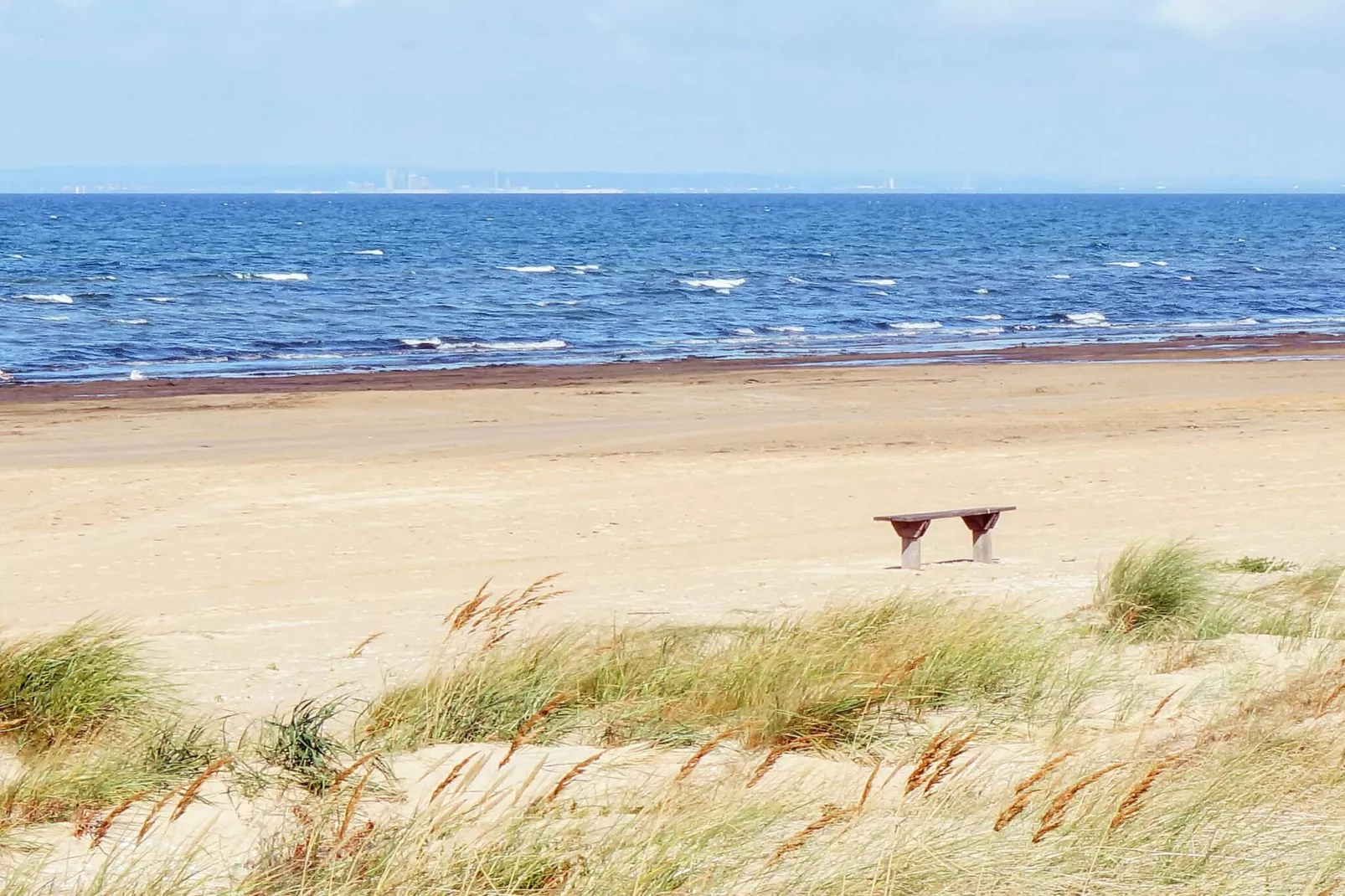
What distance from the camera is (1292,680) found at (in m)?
5.96

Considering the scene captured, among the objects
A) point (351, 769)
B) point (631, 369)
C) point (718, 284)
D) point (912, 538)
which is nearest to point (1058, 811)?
point (351, 769)

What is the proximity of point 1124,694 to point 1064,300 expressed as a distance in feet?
123

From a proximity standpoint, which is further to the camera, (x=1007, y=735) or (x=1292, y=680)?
(x=1292, y=680)

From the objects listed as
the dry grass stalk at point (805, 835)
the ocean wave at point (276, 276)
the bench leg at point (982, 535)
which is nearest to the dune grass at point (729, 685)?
the dry grass stalk at point (805, 835)

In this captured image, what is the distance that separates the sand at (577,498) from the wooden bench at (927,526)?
0.18 m

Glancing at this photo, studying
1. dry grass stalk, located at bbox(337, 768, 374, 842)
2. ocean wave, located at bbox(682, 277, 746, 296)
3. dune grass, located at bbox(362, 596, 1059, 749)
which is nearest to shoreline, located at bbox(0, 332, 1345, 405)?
ocean wave, located at bbox(682, 277, 746, 296)

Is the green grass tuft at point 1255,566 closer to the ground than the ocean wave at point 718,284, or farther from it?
farther from it

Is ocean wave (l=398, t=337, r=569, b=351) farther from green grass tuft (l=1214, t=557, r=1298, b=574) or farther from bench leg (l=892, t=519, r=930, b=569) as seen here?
green grass tuft (l=1214, t=557, r=1298, b=574)

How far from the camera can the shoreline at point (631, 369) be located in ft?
72.5

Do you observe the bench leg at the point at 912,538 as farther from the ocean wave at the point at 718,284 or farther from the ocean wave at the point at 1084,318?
the ocean wave at the point at 718,284

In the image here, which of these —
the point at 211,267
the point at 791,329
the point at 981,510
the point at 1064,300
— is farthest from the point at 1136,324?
the point at 211,267

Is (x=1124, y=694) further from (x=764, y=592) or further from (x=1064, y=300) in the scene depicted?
(x=1064, y=300)

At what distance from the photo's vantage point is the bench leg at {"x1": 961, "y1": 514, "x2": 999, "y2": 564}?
1004cm

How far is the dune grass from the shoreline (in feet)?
52.4
